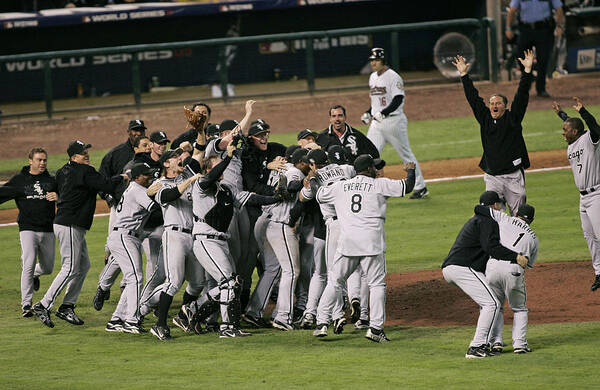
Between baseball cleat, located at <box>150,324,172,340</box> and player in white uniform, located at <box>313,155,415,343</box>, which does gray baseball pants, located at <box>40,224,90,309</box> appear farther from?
player in white uniform, located at <box>313,155,415,343</box>

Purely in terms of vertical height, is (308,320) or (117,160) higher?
(117,160)

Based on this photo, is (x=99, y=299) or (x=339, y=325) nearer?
(x=339, y=325)

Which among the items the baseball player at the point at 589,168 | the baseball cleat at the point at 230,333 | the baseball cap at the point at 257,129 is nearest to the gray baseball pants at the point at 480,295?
the baseball cleat at the point at 230,333

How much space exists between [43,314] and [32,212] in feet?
3.79

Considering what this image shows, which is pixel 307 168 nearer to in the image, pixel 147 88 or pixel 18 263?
pixel 18 263

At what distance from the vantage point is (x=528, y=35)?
68.4ft

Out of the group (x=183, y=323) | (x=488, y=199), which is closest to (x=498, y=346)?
(x=488, y=199)

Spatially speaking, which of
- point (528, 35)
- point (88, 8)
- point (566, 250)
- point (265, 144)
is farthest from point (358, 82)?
point (265, 144)

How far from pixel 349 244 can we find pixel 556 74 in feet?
51.2

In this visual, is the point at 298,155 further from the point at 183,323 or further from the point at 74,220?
the point at 74,220

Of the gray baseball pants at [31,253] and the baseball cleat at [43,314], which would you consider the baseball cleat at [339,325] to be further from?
the gray baseball pants at [31,253]

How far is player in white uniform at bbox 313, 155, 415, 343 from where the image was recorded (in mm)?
8977

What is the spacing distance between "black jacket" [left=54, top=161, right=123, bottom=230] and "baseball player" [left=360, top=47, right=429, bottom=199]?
5307 millimetres

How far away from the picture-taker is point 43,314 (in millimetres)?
10227
